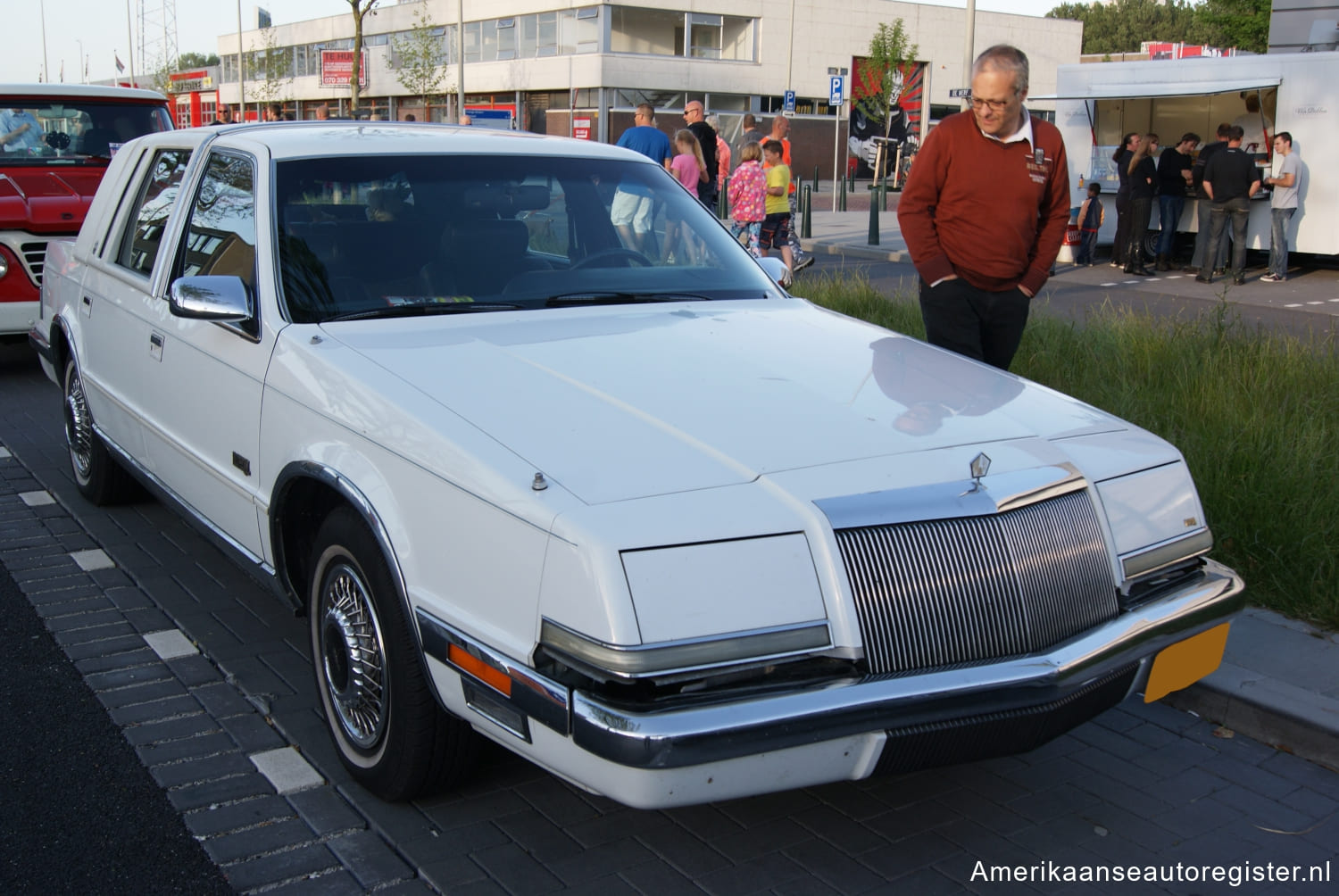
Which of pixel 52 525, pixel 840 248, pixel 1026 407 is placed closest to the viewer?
pixel 1026 407

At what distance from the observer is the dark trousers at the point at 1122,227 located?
18.5 metres

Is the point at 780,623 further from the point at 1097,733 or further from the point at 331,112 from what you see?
the point at 331,112

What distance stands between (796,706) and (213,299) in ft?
Result: 7.57

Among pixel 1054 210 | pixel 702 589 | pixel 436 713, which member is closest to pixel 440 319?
pixel 436 713

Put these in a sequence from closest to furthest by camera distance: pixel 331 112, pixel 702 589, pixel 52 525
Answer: pixel 702 589, pixel 52 525, pixel 331 112

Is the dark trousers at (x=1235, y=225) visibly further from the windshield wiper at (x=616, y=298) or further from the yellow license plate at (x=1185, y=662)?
the yellow license plate at (x=1185, y=662)

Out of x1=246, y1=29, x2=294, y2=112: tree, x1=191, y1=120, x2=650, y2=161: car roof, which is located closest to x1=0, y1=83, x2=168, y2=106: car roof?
x1=191, y1=120, x2=650, y2=161: car roof

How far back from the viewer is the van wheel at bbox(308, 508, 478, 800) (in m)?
3.04

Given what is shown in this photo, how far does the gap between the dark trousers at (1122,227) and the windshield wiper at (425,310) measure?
53.8 feet

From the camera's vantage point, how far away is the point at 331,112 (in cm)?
6216

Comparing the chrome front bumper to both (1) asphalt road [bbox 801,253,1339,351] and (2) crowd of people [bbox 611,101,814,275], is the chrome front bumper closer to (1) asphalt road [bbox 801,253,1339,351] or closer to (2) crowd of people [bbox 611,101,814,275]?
(1) asphalt road [bbox 801,253,1339,351]

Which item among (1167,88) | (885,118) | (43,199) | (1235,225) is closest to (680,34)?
(885,118)

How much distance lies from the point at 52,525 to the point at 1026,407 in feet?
15.3

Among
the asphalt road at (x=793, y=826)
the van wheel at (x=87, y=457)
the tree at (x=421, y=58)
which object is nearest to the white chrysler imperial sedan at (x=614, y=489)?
the asphalt road at (x=793, y=826)
